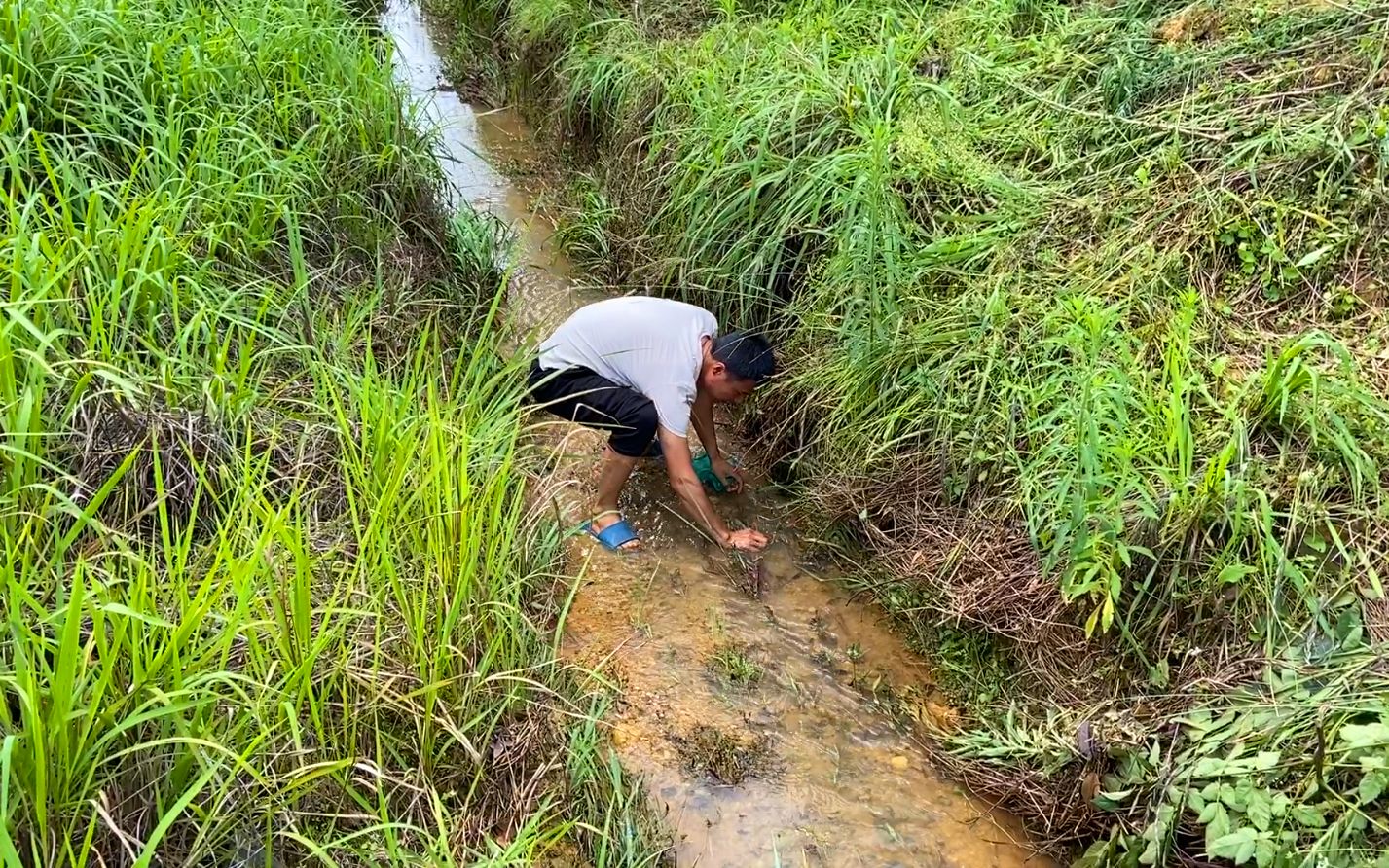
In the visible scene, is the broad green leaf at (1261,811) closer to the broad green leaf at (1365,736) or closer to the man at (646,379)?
the broad green leaf at (1365,736)

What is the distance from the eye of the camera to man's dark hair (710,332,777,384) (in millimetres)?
3182

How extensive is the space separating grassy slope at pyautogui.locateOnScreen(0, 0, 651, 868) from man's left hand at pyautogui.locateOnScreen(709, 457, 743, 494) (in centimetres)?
86

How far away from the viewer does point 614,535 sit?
343 centimetres

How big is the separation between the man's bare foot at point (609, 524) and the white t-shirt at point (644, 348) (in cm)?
50

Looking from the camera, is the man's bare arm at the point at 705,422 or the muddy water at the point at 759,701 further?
the man's bare arm at the point at 705,422

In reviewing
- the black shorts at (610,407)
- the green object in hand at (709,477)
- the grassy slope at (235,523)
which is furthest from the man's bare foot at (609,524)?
the grassy slope at (235,523)

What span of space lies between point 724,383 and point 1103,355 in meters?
1.25

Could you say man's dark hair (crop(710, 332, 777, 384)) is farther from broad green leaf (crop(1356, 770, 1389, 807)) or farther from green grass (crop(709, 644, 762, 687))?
broad green leaf (crop(1356, 770, 1389, 807))

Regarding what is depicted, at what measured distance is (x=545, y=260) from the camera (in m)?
5.15

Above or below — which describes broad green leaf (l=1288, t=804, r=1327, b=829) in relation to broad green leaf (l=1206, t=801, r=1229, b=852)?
above

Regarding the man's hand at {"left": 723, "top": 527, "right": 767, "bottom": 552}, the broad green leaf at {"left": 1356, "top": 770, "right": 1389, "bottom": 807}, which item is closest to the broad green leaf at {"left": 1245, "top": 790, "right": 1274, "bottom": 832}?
the broad green leaf at {"left": 1356, "top": 770, "right": 1389, "bottom": 807}

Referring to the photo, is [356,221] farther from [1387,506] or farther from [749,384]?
[1387,506]

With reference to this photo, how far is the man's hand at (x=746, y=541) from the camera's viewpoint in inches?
131


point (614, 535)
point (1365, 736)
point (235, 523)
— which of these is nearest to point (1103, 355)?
point (1365, 736)
